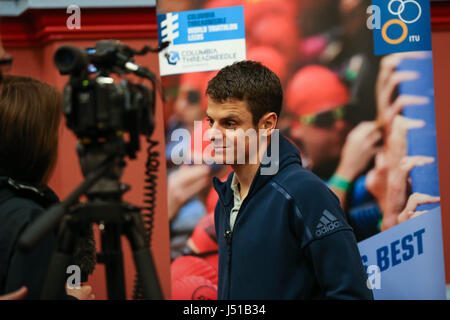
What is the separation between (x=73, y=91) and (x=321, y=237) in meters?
0.69

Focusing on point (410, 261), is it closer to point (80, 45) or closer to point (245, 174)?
point (245, 174)

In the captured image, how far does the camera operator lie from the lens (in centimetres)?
105

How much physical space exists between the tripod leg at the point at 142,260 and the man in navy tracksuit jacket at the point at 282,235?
51 cm

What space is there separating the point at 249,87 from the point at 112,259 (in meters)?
0.71

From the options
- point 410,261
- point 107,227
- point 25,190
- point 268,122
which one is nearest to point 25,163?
point 25,190

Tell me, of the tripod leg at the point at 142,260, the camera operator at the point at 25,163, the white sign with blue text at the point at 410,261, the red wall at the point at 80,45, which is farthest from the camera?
the red wall at the point at 80,45

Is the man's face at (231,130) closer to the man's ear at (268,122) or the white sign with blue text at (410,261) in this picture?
the man's ear at (268,122)

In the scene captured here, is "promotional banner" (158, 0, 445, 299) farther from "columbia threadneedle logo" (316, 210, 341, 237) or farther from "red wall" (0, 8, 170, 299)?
"columbia threadneedle logo" (316, 210, 341, 237)

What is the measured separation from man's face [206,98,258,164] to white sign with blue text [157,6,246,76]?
4.27ft

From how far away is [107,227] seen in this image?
34.8 inches

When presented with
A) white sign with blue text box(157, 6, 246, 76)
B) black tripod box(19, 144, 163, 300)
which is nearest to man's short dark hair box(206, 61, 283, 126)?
black tripod box(19, 144, 163, 300)

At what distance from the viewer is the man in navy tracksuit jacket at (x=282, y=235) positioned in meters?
1.24

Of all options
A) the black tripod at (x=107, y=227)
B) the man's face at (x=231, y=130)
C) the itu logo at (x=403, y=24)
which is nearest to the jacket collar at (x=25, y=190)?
the black tripod at (x=107, y=227)

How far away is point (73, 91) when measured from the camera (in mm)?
865
